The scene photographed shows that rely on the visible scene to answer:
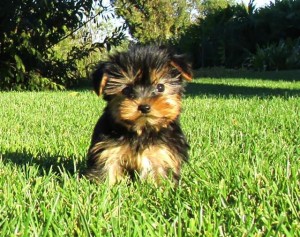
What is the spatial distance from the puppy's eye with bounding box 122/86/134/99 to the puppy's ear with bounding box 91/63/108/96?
0.64 ft

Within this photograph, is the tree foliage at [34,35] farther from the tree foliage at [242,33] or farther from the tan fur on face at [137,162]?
the tan fur on face at [137,162]

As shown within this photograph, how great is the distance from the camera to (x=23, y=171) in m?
4.32

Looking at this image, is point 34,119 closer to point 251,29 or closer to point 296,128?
point 296,128

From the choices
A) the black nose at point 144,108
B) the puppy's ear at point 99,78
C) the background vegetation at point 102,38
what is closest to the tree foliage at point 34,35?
the background vegetation at point 102,38

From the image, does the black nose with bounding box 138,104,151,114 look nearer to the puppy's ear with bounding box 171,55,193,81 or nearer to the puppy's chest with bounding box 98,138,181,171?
the puppy's chest with bounding box 98,138,181,171

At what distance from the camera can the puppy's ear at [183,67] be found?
421 centimetres

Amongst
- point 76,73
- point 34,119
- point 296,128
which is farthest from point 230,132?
point 76,73

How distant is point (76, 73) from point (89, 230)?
18.8 m

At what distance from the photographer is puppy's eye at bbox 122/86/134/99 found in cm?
393

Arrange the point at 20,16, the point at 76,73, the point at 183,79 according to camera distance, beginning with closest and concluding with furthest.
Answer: the point at 183,79 → the point at 20,16 → the point at 76,73

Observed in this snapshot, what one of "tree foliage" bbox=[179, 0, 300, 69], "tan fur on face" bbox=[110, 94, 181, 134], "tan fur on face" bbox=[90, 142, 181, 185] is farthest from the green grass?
"tree foliage" bbox=[179, 0, 300, 69]

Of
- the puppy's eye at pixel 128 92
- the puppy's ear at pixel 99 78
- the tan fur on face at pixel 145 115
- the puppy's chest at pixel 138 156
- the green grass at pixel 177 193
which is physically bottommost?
the green grass at pixel 177 193

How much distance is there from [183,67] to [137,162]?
33.1 inches

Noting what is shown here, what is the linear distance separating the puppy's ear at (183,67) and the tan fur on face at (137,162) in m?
0.59
